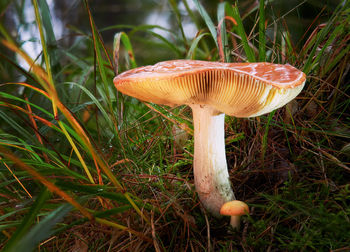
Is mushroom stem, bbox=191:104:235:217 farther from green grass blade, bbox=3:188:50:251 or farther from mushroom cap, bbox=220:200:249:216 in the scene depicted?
green grass blade, bbox=3:188:50:251

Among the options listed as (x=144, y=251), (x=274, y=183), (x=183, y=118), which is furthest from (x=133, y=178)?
(x=274, y=183)

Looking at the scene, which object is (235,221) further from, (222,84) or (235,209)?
(222,84)

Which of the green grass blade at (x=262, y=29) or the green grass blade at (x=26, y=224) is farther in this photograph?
the green grass blade at (x=262, y=29)

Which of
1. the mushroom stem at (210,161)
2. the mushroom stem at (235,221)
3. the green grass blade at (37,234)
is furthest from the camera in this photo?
the mushroom stem at (210,161)

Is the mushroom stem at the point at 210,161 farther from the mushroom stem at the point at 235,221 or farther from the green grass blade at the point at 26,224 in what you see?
the green grass blade at the point at 26,224

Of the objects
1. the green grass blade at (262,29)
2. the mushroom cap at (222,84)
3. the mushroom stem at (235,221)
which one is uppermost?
the green grass blade at (262,29)

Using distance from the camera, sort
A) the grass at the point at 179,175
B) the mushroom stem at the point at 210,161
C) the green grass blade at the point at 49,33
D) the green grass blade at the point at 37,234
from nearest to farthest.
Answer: the green grass blade at the point at 37,234
the grass at the point at 179,175
the mushroom stem at the point at 210,161
the green grass blade at the point at 49,33

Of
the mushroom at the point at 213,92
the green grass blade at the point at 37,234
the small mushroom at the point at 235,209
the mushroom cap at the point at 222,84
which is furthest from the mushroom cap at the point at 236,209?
the green grass blade at the point at 37,234
